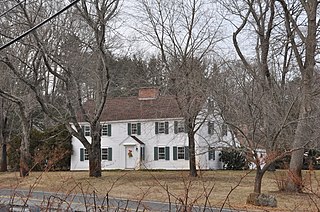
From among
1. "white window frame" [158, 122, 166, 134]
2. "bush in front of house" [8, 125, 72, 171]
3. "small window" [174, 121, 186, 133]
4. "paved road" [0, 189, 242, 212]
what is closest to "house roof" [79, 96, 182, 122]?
"white window frame" [158, 122, 166, 134]

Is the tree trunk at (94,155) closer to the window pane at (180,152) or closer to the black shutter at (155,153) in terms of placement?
the window pane at (180,152)

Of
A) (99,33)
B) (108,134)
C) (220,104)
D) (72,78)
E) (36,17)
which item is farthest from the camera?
(108,134)

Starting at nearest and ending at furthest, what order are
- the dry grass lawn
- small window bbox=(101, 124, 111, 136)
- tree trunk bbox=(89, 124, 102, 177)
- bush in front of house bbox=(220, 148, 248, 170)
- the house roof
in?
the dry grass lawn → tree trunk bbox=(89, 124, 102, 177) → bush in front of house bbox=(220, 148, 248, 170) → the house roof → small window bbox=(101, 124, 111, 136)

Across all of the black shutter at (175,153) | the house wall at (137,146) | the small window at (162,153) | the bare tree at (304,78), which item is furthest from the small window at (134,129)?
the bare tree at (304,78)

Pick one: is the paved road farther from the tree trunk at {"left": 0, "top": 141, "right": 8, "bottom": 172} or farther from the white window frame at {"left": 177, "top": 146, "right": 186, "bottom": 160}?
the tree trunk at {"left": 0, "top": 141, "right": 8, "bottom": 172}

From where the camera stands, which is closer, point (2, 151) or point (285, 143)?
point (285, 143)

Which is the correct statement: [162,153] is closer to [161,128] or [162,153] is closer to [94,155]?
[161,128]

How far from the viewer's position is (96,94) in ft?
96.0

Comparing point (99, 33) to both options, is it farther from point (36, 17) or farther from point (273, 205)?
point (273, 205)

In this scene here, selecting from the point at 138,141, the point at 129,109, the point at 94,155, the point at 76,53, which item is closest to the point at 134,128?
the point at 138,141

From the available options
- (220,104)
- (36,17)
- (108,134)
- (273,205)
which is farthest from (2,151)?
(273,205)

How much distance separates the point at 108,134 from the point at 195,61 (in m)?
18.2

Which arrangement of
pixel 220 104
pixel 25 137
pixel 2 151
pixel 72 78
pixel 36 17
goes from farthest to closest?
pixel 2 151
pixel 25 137
pixel 72 78
pixel 36 17
pixel 220 104

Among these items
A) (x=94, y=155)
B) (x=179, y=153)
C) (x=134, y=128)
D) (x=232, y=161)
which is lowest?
(x=232, y=161)
